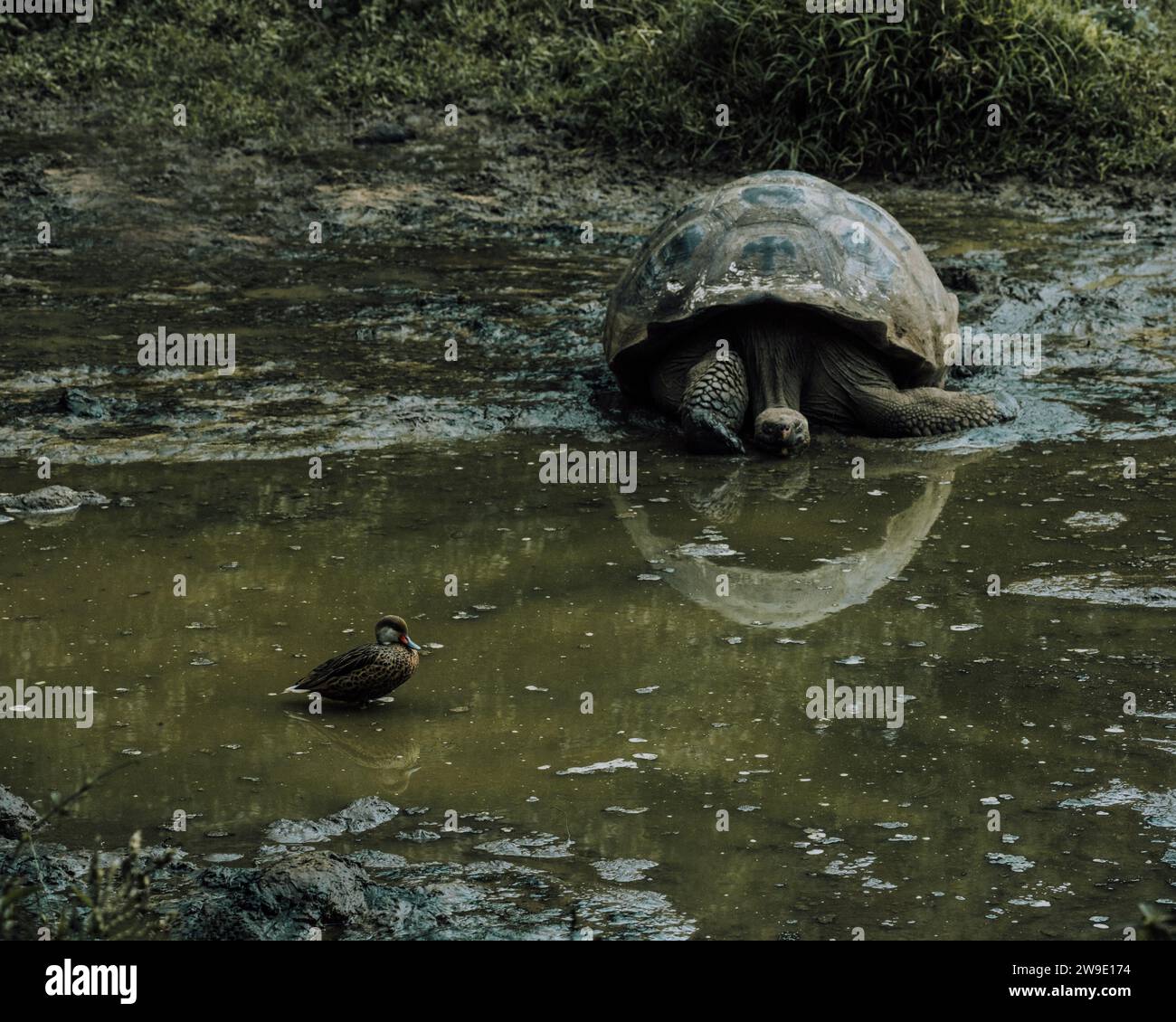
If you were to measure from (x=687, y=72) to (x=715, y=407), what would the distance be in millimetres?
5463

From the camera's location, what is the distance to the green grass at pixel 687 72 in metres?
10.9

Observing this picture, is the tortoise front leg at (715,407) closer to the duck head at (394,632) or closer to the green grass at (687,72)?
the duck head at (394,632)

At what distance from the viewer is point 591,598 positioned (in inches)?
202

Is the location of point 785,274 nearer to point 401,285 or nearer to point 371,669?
point 401,285

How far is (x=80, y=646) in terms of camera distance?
4.70 meters

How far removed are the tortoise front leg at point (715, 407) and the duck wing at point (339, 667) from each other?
8.76ft

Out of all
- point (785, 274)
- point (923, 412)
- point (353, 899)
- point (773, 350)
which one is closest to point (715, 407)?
point (773, 350)

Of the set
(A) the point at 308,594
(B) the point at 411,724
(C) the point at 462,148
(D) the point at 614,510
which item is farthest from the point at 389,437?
(C) the point at 462,148

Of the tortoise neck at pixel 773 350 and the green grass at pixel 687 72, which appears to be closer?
the tortoise neck at pixel 773 350

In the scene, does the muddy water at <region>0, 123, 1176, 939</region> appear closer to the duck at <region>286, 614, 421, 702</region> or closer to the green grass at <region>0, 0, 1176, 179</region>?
the duck at <region>286, 614, 421, 702</region>

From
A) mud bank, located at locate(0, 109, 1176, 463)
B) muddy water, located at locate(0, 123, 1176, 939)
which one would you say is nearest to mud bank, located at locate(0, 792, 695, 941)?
muddy water, located at locate(0, 123, 1176, 939)

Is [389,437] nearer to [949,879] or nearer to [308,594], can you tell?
[308,594]

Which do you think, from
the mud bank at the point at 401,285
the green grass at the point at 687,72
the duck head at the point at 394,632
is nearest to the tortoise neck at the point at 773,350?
the mud bank at the point at 401,285
